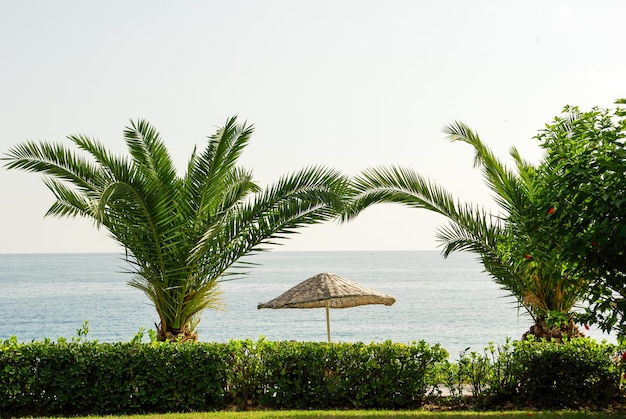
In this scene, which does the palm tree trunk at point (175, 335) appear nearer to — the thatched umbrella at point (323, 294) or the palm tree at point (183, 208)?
the palm tree at point (183, 208)

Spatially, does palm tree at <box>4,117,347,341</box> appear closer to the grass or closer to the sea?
the grass

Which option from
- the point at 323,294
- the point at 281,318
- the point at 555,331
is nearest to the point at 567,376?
the point at 555,331

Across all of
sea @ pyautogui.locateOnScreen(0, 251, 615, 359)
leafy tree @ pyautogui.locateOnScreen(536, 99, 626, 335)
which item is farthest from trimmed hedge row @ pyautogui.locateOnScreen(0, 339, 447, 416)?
sea @ pyautogui.locateOnScreen(0, 251, 615, 359)

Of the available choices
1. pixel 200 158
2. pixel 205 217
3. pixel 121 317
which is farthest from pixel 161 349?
pixel 121 317

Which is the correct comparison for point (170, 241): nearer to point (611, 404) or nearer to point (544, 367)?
point (544, 367)

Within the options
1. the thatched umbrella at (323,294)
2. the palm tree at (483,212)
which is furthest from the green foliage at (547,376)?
the thatched umbrella at (323,294)

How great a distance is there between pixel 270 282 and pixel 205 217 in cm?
7373

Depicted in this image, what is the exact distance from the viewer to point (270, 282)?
85312 mm

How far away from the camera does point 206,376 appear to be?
32.1ft

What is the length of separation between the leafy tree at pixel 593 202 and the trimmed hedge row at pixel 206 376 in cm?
253

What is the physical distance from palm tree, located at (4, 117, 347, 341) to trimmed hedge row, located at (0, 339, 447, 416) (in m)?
1.68

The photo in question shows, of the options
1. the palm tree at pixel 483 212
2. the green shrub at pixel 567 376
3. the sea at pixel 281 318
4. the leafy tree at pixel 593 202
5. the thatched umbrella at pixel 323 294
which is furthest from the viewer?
the sea at pixel 281 318

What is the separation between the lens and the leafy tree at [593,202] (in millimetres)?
7805

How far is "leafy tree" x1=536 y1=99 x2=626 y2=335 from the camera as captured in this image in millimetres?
7805
